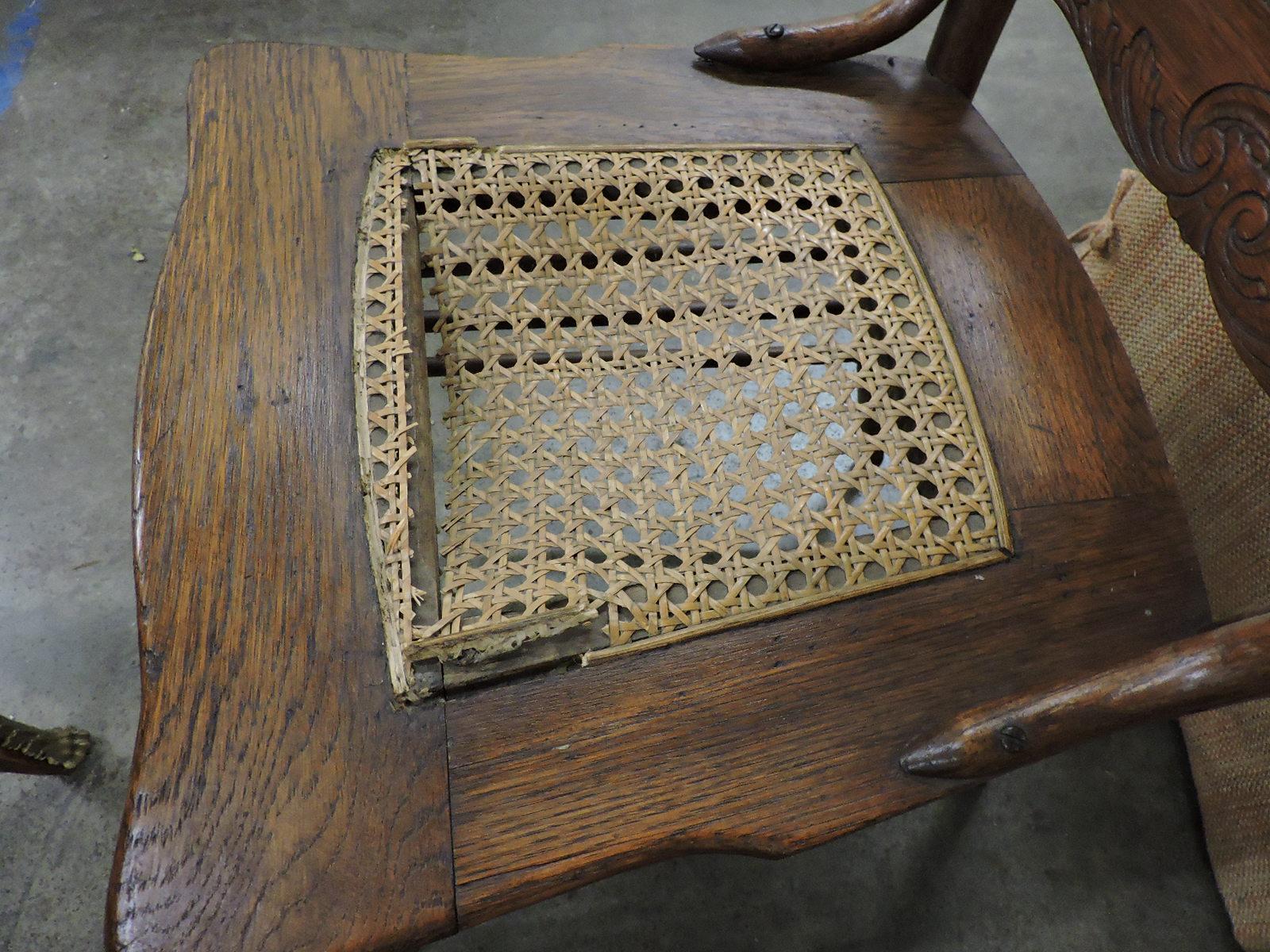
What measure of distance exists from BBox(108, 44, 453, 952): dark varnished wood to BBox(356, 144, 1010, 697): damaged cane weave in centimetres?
3

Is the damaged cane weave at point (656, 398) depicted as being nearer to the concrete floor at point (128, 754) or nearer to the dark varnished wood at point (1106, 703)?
the dark varnished wood at point (1106, 703)

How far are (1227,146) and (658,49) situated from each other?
0.49m

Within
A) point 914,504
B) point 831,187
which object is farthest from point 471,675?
point 831,187

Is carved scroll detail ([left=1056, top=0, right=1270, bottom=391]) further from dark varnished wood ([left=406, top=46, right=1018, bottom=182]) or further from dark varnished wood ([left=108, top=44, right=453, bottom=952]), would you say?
dark varnished wood ([left=108, top=44, right=453, bottom=952])

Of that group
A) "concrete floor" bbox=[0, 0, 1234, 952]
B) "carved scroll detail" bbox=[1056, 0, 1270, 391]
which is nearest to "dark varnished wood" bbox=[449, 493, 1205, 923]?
"carved scroll detail" bbox=[1056, 0, 1270, 391]

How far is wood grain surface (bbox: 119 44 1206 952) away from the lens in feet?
1.50

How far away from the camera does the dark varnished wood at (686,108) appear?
2.35 ft

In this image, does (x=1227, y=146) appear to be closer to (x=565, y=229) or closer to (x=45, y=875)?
(x=565, y=229)

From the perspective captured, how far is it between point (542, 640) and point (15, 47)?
1661 millimetres

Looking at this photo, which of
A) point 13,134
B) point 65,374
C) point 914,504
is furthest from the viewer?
point 13,134

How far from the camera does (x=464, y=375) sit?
0.64m

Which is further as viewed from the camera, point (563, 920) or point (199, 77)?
point (563, 920)

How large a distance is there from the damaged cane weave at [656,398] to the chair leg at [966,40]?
6.4 inches

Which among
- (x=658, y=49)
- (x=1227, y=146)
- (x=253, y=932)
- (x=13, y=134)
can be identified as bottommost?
→ (x=13, y=134)
